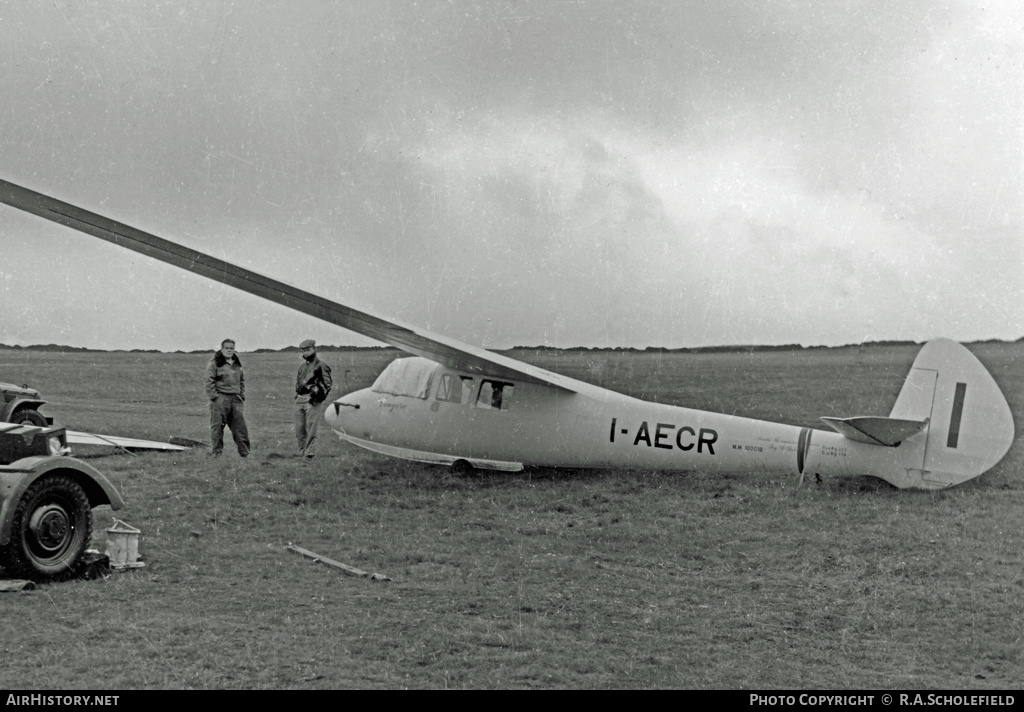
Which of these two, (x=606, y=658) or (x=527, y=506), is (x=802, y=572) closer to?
(x=606, y=658)

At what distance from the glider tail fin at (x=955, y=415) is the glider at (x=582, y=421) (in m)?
0.01

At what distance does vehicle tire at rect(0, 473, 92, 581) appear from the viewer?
21.4 feet

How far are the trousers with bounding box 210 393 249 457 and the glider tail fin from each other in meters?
9.39

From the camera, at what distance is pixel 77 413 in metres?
21.7

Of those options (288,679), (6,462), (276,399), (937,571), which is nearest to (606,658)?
(288,679)

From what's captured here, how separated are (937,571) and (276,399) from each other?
2255cm

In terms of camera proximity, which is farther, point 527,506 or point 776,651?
point 527,506

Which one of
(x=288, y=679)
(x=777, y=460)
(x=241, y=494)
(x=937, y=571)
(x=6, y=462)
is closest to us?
(x=288, y=679)

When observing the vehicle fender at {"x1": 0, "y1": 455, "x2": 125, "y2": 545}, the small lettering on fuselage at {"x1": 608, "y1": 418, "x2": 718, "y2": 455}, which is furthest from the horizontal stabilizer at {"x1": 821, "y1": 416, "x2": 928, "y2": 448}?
the vehicle fender at {"x1": 0, "y1": 455, "x2": 125, "y2": 545}

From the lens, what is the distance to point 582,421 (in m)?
12.4

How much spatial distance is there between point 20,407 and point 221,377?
3039 mm

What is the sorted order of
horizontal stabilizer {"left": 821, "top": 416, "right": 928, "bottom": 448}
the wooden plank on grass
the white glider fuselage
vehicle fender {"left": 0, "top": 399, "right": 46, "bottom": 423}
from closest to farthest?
the wooden plank on grass < horizontal stabilizer {"left": 821, "top": 416, "right": 928, "bottom": 448} < the white glider fuselage < vehicle fender {"left": 0, "top": 399, "right": 46, "bottom": 423}

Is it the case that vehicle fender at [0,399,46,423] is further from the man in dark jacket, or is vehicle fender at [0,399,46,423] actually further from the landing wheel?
the landing wheel

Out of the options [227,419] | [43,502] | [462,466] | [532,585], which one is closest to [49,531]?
[43,502]
